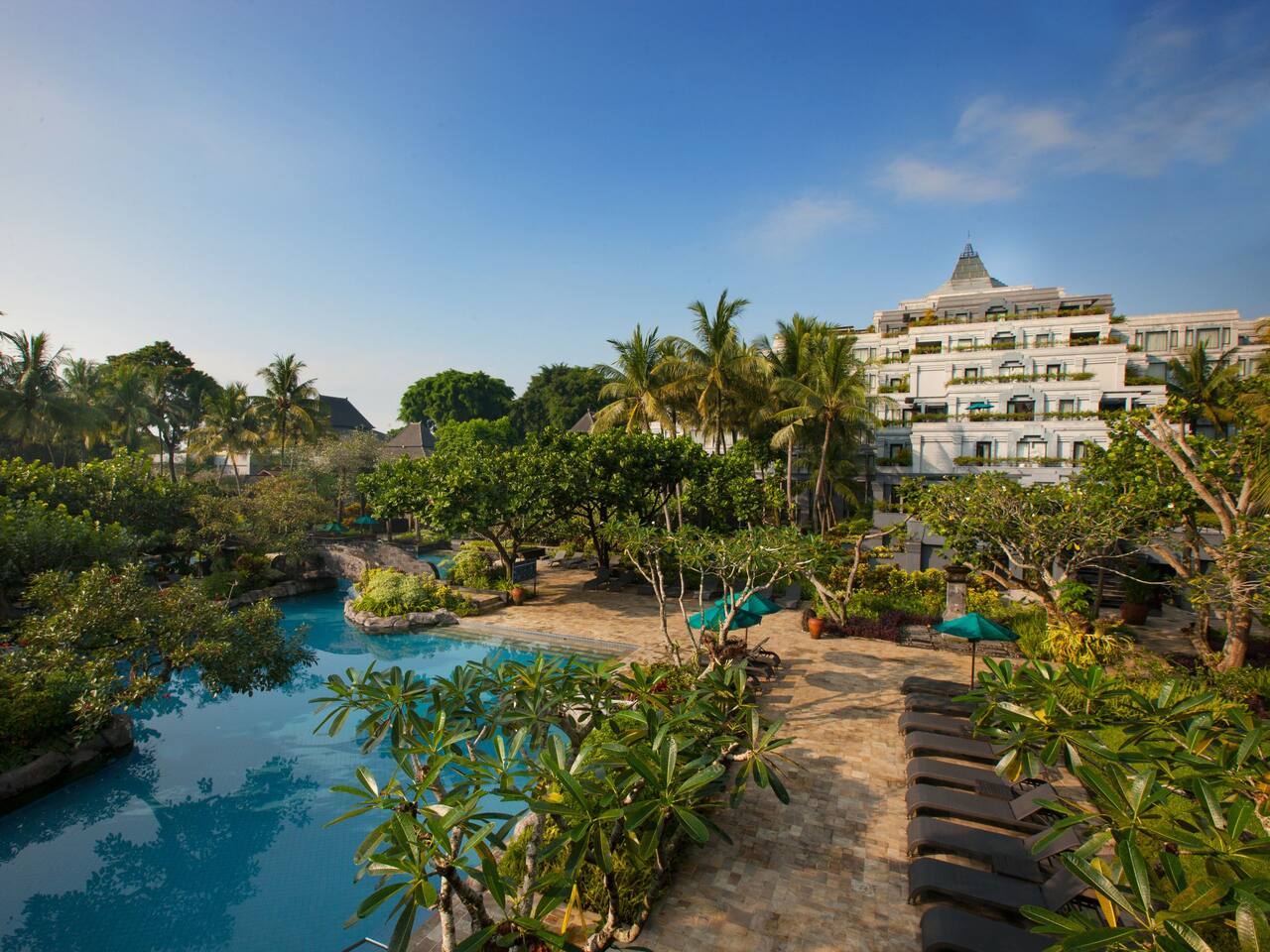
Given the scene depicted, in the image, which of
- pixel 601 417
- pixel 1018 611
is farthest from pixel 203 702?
pixel 1018 611

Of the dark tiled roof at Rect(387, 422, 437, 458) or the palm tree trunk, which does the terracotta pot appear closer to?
the palm tree trunk

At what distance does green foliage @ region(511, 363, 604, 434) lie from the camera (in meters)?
64.9

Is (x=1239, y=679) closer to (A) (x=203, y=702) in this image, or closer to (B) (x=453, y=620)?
(B) (x=453, y=620)

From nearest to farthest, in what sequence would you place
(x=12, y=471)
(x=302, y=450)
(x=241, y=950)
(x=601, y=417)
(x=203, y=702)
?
1. (x=241, y=950)
2. (x=203, y=702)
3. (x=12, y=471)
4. (x=601, y=417)
5. (x=302, y=450)

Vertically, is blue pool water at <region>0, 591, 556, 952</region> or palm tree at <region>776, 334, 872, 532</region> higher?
palm tree at <region>776, 334, 872, 532</region>

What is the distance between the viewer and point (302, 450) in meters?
40.1

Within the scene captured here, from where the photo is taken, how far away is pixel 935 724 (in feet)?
35.6

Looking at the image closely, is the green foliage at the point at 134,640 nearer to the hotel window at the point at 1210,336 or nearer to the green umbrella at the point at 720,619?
the green umbrella at the point at 720,619

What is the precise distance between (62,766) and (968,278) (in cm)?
4805

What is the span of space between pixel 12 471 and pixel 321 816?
62.2 ft

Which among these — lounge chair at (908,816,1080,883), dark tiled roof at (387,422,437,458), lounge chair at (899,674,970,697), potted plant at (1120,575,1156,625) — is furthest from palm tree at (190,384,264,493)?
potted plant at (1120,575,1156,625)

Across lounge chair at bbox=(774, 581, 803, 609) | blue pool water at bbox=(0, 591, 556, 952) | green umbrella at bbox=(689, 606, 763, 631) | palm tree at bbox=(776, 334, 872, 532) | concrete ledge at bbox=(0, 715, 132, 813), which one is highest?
palm tree at bbox=(776, 334, 872, 532)

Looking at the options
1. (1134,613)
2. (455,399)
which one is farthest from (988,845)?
(455,399)

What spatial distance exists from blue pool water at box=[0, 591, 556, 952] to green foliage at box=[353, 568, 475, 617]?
6150 mm
